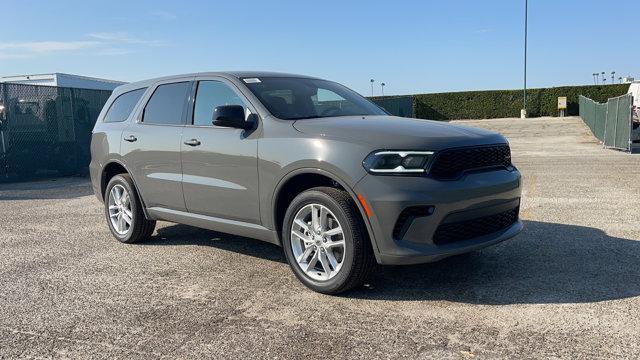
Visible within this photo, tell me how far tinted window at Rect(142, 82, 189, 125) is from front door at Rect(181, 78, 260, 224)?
236 millimetres

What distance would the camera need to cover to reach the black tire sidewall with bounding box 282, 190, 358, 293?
3930mm

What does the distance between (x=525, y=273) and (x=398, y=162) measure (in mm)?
1593

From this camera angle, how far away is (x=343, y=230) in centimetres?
396

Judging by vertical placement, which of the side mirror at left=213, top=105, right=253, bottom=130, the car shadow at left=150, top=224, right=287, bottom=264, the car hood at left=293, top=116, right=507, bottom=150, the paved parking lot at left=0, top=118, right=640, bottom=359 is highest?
the side mirror at left=213, top=105, right=253, bottom=130

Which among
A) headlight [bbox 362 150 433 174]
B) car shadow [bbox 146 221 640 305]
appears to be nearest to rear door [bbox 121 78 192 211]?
car shadow [bbox 146 221 640 305]

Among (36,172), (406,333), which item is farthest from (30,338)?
(36,172)

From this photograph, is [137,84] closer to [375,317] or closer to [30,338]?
[30,338]

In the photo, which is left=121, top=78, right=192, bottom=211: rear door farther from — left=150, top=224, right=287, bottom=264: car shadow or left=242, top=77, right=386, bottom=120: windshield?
left=242, top=77, right=386, bottom=120: windshield

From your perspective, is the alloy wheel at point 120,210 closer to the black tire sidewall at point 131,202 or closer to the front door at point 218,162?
the black tire sidewall at point 131,202

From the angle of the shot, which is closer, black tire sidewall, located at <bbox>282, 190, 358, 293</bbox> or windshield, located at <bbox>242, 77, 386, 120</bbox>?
black tire sidewall, located at <bbox>282, 190, 358, 293</bbox>

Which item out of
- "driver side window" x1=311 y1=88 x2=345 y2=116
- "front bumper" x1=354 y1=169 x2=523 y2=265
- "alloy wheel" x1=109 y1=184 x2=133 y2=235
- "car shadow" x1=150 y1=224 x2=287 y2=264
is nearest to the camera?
"front bumper" x1=354 y1=169 x2=523 y2=265

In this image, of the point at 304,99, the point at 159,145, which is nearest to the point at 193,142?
the point at 159,145

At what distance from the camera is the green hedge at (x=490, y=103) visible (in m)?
40.6

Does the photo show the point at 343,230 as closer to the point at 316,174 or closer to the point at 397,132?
the point at 316,174
